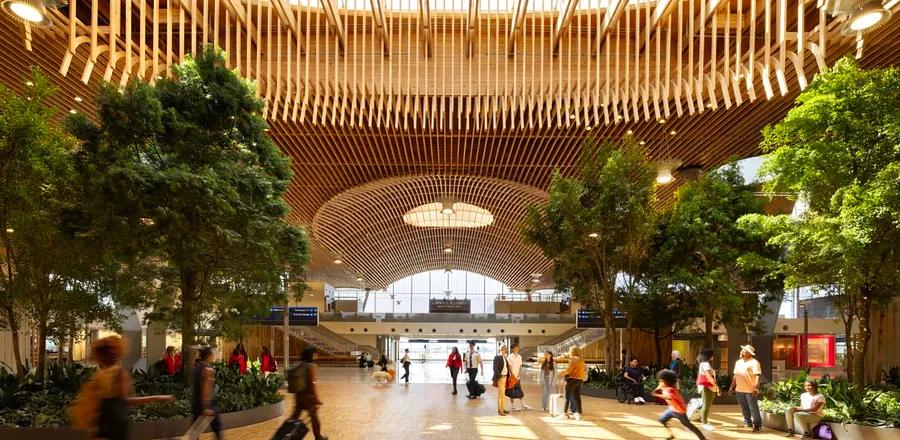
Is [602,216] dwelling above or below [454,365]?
above

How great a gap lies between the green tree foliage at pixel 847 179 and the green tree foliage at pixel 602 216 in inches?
277

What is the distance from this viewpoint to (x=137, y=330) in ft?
93.2

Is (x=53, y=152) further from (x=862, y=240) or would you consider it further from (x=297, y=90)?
(x=862, y=240)

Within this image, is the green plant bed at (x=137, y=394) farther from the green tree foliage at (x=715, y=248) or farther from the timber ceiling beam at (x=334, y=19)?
the green tree foliage at (x=715, y=248)

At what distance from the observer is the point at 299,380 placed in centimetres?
847

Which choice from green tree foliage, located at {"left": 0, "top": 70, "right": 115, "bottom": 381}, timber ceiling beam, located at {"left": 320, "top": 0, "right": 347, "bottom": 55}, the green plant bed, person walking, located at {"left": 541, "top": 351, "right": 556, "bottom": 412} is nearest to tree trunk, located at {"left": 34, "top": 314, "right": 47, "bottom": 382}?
green tree foliage, located at {"left": 0, "top": 70, "right": 115, "bottom": 381}

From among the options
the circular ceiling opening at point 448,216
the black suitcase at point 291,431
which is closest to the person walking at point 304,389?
the black suitcase at point 291,431

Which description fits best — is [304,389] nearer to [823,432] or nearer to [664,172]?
[823,432]

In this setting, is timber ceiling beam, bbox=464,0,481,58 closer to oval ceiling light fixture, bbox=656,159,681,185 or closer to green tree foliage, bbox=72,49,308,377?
green tree foliage, bbox=72,49,308,377

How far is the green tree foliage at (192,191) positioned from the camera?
1057 centimetres

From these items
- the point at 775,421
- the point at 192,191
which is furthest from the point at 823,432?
the point at 192,191

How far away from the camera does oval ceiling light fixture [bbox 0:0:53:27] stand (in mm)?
7254

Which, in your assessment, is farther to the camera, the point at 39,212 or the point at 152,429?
the point at 39,212

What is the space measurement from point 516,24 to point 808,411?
278 inches
